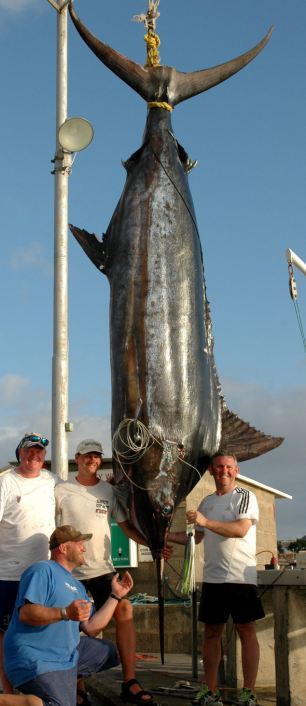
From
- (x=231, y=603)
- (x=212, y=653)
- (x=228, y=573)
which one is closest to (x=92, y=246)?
(x=228, y=573)

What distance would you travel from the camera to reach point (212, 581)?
374 cm

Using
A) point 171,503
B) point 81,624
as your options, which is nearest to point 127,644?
point 81,624

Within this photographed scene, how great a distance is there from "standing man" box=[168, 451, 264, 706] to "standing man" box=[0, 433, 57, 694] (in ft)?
1.99

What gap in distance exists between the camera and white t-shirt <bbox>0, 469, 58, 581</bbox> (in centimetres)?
345

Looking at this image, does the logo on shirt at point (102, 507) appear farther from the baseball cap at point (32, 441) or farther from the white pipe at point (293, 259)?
the white pipe at point (293, 259)

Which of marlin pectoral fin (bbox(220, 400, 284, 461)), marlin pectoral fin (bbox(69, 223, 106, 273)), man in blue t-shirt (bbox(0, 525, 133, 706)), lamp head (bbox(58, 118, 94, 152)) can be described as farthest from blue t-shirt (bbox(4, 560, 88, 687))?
lamp head (bbox(58, 118, 94, 152))

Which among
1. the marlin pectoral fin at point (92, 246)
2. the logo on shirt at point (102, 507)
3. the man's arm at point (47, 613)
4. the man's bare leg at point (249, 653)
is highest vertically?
the marlin pectoral fin at point (92, 246)

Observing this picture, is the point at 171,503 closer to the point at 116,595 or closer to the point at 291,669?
the point at 116,595

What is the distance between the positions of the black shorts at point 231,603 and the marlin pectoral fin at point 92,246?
165cm

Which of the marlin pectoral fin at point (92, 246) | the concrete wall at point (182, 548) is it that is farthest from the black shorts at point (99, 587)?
the concrete wall at point (182, 548)

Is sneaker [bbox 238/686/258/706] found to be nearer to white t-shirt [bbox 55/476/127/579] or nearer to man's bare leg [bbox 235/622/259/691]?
man's bare leg [bbox 235/622/259/691]

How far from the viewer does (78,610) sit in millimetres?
2750

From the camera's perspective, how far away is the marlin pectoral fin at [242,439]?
414 cm

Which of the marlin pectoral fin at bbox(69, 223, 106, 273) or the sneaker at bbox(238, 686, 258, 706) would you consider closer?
the sneaker at bbox(238, 686, 258, 706)
